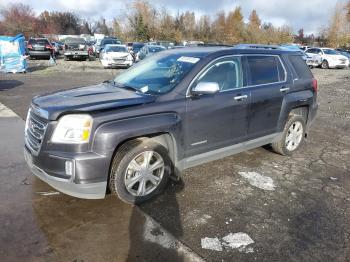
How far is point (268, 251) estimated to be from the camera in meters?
3.15

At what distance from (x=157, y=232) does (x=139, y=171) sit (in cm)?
76

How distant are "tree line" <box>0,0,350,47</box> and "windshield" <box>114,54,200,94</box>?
48251 millimetres

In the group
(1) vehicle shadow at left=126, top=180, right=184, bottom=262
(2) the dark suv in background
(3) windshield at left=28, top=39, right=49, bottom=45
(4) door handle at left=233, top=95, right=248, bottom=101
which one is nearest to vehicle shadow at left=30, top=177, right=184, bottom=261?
(1) vehicle shadow at left=126, top=180, right=184, bottom=262

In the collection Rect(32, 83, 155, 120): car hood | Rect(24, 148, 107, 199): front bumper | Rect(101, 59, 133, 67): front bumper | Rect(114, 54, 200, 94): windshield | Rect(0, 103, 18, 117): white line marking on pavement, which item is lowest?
Rect(0, 103, 18, 117): white line marking on pavement

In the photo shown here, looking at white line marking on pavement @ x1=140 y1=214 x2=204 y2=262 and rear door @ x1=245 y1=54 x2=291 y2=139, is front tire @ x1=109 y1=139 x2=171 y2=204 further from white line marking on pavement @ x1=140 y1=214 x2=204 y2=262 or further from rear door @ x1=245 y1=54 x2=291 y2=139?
rear door @ x1=245 y1=54 x2=291 y2=139

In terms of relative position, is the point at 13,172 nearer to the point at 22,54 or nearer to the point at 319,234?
the point at 319,234

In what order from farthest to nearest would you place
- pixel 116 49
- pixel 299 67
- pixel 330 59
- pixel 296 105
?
pixel 330 59 < pixel 116 49 < pixel 299 67 < pixel 296 105

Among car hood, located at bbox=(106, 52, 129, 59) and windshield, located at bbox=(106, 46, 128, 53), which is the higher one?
windshield, located at bbox=(106, 46, 128, 53)

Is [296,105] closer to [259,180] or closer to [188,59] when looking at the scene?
[259,180]

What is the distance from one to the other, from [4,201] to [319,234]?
3.51 metres

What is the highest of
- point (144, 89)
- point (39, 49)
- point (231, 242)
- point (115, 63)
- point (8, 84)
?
point (39, 49)

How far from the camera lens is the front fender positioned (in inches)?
132

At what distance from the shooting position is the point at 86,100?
12.2 feet

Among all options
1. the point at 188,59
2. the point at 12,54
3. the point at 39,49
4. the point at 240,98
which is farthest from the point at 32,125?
the point at 39,49
